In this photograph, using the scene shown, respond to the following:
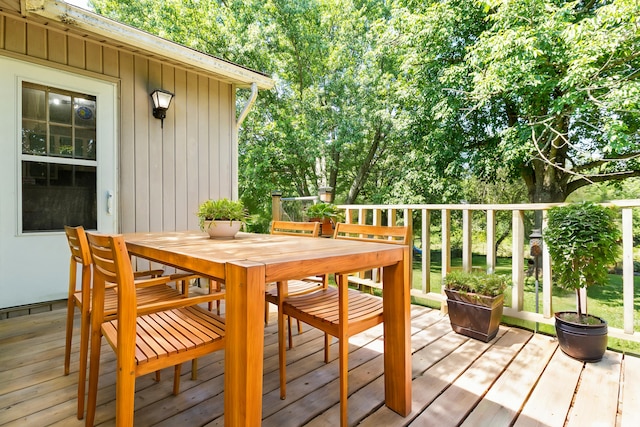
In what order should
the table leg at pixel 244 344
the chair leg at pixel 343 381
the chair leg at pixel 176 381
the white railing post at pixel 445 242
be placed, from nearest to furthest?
the table leg at pixel 244 344
the chair leg at pixel 343 381
the chair leg at pixel 176 381
the white railing post at pixel 445 242

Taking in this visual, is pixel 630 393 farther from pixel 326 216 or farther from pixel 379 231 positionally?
pixel 326 216

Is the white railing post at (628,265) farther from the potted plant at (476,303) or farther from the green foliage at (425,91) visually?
the green foliage at (425,91)

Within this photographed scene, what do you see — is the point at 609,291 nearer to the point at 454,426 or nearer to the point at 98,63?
the point at 454,426

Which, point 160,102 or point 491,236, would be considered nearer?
point 491,236

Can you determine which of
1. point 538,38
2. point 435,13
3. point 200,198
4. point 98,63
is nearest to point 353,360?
point 200,198

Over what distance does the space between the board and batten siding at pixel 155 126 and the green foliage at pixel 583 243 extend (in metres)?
3.34

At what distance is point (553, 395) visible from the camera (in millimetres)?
1604

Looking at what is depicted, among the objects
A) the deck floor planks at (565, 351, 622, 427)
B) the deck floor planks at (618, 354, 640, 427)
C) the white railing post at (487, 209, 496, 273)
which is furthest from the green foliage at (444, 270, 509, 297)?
the deck floor planks at (618, 354, 640, 427)

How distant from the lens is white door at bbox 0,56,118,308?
100 inches

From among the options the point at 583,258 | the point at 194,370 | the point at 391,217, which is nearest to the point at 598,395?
the point at 583,258

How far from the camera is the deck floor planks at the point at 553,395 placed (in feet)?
4.64

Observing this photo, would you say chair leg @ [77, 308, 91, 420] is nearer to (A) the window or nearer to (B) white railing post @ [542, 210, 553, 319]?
(A) the window

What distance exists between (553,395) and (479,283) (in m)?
0.82

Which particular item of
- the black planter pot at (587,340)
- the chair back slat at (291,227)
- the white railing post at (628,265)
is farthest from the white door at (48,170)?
the white railing post at (628,265)
